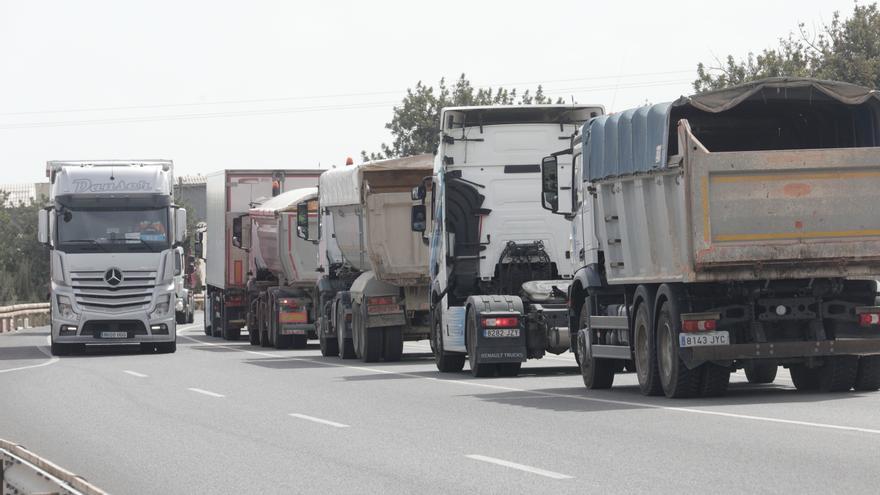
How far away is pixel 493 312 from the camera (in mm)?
24969

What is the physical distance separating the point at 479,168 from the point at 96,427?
33.2 ft

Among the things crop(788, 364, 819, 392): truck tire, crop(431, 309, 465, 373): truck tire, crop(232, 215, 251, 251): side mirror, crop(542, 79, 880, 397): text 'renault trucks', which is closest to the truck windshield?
crop(232, 215, 251, 251): side mirror

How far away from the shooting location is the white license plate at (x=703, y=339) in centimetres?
1814

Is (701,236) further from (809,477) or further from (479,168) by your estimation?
(479,168)

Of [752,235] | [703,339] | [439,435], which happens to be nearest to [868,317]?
[752,235]

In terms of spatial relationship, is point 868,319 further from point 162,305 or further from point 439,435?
point 162,305

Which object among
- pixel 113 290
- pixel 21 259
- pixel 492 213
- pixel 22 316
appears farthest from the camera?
pixel 21 259

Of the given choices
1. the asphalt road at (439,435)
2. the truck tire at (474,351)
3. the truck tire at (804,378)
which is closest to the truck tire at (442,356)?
the asphalt road at (439,435)

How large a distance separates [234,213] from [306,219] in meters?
7.85

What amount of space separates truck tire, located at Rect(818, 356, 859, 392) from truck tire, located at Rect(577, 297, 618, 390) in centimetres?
313

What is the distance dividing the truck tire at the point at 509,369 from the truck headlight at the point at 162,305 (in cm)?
1304

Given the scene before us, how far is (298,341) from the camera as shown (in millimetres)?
42000

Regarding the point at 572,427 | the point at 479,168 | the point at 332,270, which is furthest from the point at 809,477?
the point at 332,270

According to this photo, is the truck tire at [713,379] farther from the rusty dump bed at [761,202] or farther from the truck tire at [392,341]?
the truck tire at [392,341]
